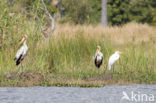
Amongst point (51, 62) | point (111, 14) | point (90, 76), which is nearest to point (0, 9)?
point (51, 62)

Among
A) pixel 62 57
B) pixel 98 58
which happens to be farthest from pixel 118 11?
pixel 98 58

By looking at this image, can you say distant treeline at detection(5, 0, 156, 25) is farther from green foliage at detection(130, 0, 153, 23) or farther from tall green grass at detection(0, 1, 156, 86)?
tall green grass at detection(0, 1, 156, 86)

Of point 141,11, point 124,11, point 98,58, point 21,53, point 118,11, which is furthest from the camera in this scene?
point 141,11

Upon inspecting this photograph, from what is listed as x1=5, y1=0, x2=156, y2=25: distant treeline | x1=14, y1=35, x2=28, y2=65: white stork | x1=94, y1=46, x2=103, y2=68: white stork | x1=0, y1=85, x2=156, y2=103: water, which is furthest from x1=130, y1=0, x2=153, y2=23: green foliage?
x1=0, y1=85, x2=156, y2=103: water

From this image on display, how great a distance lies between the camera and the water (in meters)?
10.0

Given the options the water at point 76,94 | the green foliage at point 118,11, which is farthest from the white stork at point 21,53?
the green foliage at point 118,11

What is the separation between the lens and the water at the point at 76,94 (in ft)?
33.0

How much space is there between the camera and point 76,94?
35.7ft

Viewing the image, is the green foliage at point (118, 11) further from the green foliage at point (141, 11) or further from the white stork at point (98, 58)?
the white stork at point (98, 58)

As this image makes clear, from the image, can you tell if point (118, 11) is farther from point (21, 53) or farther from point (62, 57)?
point (21, 53)

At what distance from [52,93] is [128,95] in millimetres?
1739

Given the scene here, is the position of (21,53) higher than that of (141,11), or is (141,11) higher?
(141,11)

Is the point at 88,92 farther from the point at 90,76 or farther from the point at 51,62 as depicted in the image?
the point at 51,62

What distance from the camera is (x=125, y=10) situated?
126 feet
